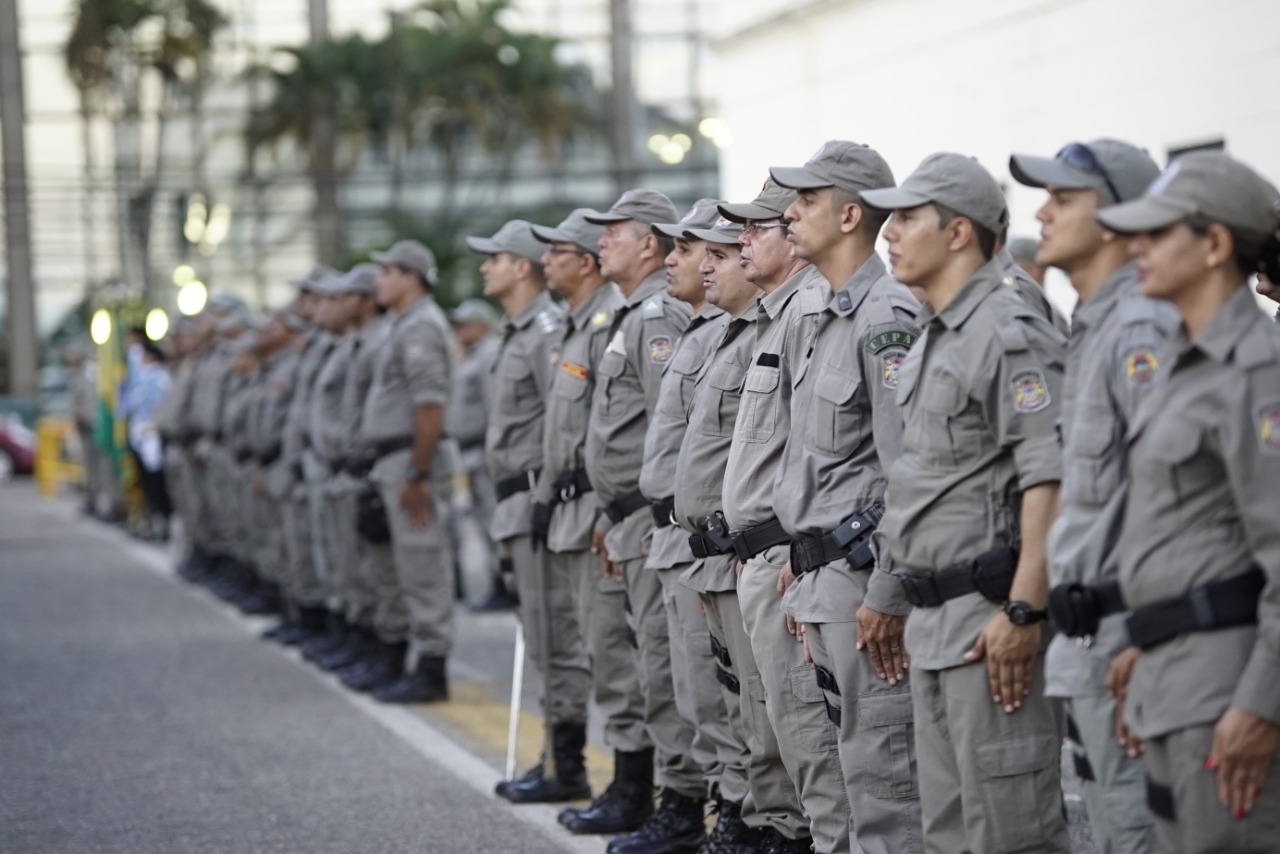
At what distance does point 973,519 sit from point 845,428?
2.41 feet

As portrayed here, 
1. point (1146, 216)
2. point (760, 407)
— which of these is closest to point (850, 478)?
point (760, 407)

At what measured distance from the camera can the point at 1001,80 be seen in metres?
13.7

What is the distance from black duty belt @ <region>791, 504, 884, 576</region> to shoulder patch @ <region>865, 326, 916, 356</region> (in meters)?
0.42

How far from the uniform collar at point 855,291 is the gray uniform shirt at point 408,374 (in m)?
5.40

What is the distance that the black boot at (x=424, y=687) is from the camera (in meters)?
10.6

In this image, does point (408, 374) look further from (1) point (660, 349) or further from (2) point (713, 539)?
(2) point (713, 539)

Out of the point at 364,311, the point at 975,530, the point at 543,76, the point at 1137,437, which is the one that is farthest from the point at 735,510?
the point at 543,76

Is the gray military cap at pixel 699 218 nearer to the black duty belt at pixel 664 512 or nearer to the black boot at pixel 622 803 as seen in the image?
the black duty belt at pixel 664 512

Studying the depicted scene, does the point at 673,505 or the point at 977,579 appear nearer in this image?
the point at 977,579

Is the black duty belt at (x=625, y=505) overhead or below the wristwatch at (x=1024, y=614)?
below

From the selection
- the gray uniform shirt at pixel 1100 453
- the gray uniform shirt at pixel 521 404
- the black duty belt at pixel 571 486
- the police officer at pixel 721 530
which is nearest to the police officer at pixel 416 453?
the gray uniform shirt at pixel 521 404

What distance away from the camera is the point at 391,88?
145 ft

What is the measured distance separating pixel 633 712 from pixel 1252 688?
406 cm

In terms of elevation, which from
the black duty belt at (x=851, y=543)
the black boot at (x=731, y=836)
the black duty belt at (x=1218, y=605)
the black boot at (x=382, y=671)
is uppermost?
the black duty belt at (x=1218, y=605)
